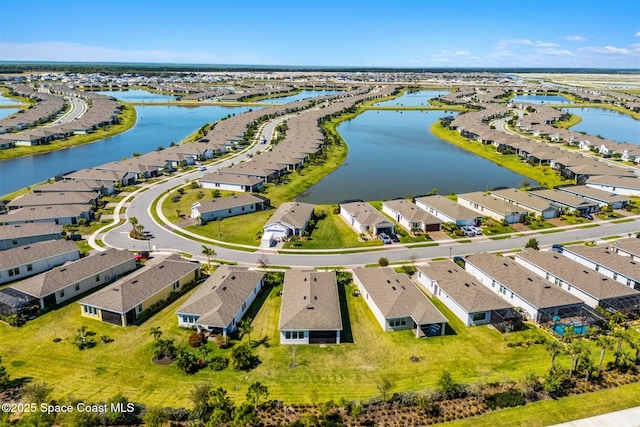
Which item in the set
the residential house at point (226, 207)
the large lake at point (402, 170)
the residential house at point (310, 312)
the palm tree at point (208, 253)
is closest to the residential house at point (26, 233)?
the residential house at point (226, 207)

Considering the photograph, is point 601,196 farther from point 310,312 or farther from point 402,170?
point 310,312

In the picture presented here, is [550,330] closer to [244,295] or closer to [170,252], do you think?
[244,295]

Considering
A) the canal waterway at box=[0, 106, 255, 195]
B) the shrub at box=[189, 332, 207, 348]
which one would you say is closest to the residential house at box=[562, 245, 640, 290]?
the shrub at box=[189, 332, 207, 348]

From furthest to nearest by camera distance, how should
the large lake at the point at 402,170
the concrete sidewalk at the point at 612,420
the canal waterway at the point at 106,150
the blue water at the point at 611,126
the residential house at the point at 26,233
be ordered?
the blue water at the point at 611,126
the canal waterway at the point at 106,150
the large lake at the point at 402,170
the residential house at the point at 26,233
the concrete sidewalk at the point at 612,420

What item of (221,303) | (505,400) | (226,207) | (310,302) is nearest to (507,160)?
(226,207)

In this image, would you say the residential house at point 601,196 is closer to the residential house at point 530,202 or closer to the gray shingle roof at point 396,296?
the residential house at point 530,202

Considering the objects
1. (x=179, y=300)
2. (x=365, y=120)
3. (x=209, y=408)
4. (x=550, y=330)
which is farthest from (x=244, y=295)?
(x=365, y=120)

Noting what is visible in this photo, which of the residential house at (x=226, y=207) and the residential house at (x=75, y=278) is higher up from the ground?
the residential house at (x=226, y=207)
